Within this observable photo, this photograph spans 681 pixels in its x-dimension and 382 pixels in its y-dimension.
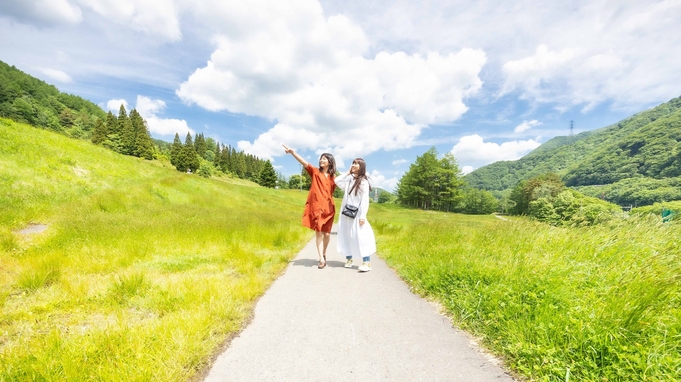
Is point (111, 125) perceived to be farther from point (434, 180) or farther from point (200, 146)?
point (434, 180)

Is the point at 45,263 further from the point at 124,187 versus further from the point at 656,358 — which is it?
the point at 124,187

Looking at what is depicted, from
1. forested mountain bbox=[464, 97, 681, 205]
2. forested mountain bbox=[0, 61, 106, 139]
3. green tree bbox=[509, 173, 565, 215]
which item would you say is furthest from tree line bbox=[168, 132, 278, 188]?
forested mountain bbox=[464, 97, 681, 205]

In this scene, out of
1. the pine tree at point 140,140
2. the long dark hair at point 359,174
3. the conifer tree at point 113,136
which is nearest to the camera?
the long dark hair at point 359,174

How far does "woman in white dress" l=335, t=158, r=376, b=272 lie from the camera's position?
6.09 metres

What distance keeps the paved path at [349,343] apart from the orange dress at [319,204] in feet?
6.63

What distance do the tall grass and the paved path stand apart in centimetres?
36

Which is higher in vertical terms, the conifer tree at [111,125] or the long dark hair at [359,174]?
the conifer tree at [111,125]

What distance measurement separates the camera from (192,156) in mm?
78625

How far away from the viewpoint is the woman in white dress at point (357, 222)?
6.09m

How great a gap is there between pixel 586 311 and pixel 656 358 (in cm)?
60

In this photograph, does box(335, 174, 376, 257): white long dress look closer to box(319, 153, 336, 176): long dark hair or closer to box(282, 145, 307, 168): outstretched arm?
box(319, 153, 336, 176): long dark hair

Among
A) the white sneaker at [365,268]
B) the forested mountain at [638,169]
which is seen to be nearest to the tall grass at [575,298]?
the white sneaker at [365,268]

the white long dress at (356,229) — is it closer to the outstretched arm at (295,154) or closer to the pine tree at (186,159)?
the outstretched arm at (295,154)

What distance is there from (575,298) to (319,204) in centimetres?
465
